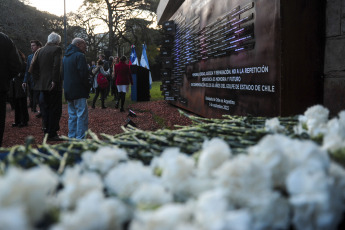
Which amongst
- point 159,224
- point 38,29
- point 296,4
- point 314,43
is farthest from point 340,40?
point 38,29

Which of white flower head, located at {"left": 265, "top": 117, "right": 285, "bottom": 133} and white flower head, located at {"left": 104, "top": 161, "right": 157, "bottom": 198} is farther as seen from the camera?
white flower head, located at {"left": 265, "top": 117, "right": 285, "bottom": 133}

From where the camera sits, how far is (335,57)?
3.90 meters

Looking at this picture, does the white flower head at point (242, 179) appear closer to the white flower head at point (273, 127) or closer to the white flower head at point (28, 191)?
the white flower head at point (28, 191)

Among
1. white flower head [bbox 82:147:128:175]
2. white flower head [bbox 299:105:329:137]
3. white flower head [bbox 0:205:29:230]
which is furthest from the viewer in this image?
white flower head [bbox 299:105:329:137]

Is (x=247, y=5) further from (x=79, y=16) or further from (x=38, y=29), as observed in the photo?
(x=79, y=16)

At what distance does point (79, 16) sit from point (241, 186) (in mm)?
34327

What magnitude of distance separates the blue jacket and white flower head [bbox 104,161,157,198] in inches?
223

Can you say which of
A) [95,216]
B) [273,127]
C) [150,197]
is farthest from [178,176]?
[273,127]

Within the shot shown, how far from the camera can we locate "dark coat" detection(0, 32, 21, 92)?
529 centimetres

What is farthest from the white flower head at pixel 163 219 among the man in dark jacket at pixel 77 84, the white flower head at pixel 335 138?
the man in dark jacket at pixel 77 84

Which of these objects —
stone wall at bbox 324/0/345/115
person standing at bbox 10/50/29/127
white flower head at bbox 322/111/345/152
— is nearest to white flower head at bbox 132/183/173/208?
white flower head at bbox 322/111/345/152

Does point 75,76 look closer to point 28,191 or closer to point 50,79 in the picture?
point 50,79

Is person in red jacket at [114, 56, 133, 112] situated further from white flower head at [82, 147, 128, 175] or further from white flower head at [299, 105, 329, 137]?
white flower head at [82, 147, 128, 175]

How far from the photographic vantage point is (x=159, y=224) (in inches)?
25.0
